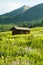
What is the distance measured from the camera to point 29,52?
49.2 feet

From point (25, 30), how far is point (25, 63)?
83809 millimetres

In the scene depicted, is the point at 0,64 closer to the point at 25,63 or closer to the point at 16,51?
the point at 25,63

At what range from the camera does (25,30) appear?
313 feet

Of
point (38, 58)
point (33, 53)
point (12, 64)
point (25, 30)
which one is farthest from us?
point (25, 30)

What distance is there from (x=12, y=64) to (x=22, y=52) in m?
3.80

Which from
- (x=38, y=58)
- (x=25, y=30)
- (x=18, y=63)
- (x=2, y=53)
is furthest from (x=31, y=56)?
(x=25, y=30)

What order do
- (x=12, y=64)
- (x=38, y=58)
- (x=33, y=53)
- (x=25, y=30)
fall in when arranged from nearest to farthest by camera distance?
(x=12, y=64) < (x=38, y=58) < (x=33, y=53) < (x=25, y=30)

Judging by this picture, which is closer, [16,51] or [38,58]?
[38,58]

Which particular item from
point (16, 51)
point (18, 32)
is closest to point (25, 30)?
point (18, 32)

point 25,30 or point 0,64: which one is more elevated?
point 0,64

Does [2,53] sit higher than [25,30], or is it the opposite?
[2,53]

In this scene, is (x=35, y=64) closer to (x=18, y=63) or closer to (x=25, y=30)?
(x=18, y=63)

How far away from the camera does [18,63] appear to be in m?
11.5

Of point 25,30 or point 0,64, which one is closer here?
point 0,64
